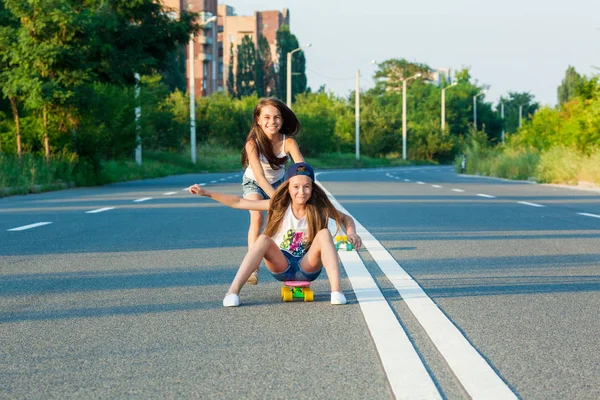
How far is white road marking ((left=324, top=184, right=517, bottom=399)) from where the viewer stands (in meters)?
4.50

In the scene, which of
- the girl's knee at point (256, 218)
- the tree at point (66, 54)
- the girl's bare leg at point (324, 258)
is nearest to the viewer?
the girl's bare leg at point (324, 258)

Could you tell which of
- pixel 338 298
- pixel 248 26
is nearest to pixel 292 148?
pixel 338 298

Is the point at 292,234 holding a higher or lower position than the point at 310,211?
lower

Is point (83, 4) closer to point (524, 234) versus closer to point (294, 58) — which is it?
point (524, 234)

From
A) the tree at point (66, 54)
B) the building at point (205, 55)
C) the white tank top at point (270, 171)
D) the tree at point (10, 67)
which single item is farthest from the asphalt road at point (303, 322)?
the building at point (205, 55)

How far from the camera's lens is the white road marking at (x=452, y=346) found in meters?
4.50

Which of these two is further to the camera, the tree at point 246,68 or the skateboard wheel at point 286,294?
the tree at point 246,68

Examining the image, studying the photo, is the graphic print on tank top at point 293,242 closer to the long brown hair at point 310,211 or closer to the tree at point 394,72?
the long brown hair at point 310,211

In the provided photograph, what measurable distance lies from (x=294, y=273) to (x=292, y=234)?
0.26 metres

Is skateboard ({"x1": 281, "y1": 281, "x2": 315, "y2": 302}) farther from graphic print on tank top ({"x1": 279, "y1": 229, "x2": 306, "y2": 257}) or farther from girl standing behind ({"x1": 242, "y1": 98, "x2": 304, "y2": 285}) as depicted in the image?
girl standing behind ({"x1": 242, "y1": 98, "x2": 304, "y2": 285})

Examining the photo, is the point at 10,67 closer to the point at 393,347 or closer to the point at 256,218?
the point at 256,218

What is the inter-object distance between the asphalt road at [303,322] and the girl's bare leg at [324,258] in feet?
0.73

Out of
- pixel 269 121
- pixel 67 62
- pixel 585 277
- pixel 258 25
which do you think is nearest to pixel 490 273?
pixel 585 277

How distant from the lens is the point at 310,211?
7.12 meters
